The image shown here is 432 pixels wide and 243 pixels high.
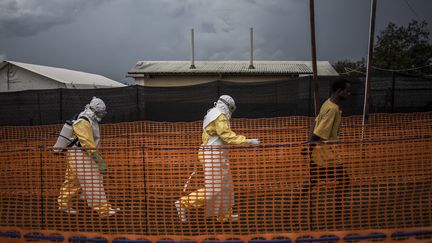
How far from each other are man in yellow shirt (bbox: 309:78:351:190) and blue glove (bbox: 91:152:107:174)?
243 centimetres

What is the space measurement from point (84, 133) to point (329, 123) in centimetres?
300

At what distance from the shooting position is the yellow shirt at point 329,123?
13.9 ft

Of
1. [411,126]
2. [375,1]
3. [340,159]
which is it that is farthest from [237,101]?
[340,159]

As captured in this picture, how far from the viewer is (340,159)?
3.96 metres

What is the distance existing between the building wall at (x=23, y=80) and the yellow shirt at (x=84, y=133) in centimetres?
1869

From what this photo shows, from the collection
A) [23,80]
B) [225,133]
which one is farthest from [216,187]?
[23,80]

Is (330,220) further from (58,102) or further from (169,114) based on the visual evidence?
(58,102)

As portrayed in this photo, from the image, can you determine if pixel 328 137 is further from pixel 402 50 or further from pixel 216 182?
pixel 402 50

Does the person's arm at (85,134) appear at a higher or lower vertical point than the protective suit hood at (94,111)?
lower

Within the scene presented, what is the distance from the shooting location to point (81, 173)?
460 centimetres

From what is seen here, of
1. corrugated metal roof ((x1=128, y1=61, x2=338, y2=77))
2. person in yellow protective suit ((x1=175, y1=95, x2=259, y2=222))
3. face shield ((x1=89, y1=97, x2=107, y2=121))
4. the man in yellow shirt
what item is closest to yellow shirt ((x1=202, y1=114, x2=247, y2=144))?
person in yellow protective suit ((x1=175, y1=95, x2=259, y2=222))

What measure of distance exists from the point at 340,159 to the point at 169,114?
8793 millimetres

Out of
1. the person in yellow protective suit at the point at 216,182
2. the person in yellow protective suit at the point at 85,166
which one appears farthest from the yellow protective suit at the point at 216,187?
the person in yellow protective suit at the point at 85,166

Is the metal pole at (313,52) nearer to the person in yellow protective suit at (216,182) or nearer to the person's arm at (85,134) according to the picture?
the person in yellow protective suit at (216,182)
